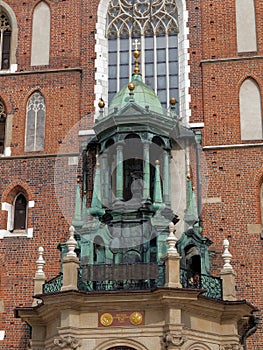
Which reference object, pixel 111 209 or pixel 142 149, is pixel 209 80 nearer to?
pixel 142 149

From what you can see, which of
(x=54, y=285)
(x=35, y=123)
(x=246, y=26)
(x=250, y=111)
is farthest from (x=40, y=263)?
(x=246, y=26)

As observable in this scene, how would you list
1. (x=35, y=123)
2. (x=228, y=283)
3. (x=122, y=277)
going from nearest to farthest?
(x=122, y=277) < (x=228, y=283) < (x=35, y=123)

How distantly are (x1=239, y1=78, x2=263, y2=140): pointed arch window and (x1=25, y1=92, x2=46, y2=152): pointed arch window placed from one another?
511 cm

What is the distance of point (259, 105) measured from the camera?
21.0 meters

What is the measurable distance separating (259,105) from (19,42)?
6707mm

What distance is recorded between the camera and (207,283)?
16812 millimetres

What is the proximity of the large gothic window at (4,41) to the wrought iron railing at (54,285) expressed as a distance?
7.59 m

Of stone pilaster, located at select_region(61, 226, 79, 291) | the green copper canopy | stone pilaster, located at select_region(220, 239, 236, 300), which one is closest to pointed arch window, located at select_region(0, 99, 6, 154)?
the green copper canopy

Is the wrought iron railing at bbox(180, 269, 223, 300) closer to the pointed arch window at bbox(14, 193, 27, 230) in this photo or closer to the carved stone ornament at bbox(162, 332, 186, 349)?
the carved stone ornament at bbox(162, 332, 186, 349)

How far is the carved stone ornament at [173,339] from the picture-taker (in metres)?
15.5

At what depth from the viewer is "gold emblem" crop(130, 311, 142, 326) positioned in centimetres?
1596

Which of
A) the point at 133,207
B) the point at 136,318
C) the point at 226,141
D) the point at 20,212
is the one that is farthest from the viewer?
the point at 20,212

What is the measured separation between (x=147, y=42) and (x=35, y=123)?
3776mm

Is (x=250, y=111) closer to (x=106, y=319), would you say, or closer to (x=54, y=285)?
(x=54, y=285)
